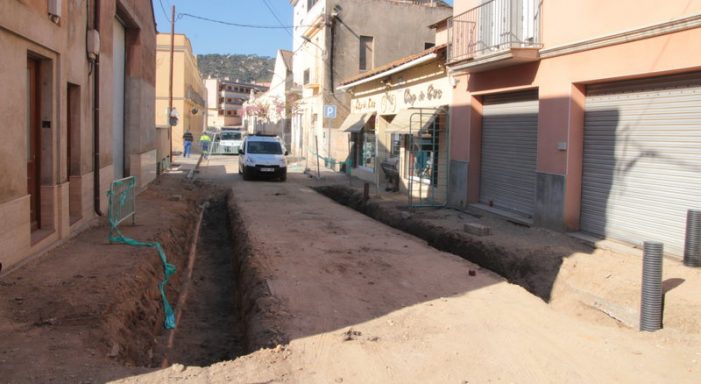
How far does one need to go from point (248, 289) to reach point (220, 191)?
47.5 ft

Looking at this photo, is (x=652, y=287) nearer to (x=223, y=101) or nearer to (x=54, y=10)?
(x=54, y=10)

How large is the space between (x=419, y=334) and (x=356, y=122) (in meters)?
20.2

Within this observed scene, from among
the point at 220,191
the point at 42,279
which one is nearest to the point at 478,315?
the point at 42,279

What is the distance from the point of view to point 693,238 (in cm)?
878

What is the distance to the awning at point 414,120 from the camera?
17.4m

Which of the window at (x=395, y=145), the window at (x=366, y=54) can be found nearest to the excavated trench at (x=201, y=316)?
the window at (x=395, y=145)

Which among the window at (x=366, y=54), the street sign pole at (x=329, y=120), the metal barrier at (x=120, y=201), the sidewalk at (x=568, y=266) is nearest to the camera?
the sidewalk at (x=568, y=266)

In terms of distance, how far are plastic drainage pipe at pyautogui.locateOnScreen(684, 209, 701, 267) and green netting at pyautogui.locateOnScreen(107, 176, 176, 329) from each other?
7040 millimetres

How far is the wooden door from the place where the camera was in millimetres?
8969

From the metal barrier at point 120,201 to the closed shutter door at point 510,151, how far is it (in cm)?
796

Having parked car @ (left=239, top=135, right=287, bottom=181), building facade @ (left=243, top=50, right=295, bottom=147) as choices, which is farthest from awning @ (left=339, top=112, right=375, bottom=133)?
building facade @ (left=243, top=50, right=295, bottom=147)

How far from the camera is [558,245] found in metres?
11.1

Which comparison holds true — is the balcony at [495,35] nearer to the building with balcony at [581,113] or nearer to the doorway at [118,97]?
the building with balcony at [581,113]

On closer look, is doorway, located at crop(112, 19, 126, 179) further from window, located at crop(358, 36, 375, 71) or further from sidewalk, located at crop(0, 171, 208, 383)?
window, located at crop(358, 36, 375, 71)
